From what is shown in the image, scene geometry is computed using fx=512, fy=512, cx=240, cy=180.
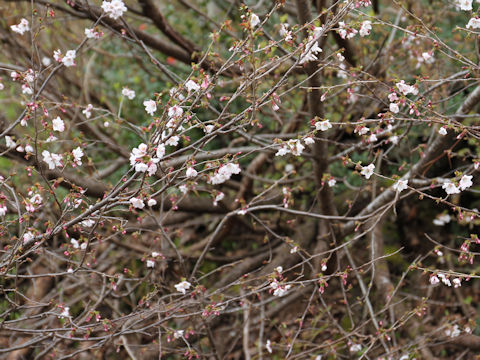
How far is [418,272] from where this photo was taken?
5062 millimetres

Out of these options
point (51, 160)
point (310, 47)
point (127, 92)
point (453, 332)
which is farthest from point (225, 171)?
point (453, 332)

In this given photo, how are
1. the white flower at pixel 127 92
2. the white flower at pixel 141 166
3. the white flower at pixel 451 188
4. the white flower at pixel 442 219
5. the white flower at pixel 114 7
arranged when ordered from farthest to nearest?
the white flower at pixel 442 219
the white flower at pixel 127 92
the white flower at pixel 451 188
the white flower at pixel 114 7
the white flower at pixel 141 166

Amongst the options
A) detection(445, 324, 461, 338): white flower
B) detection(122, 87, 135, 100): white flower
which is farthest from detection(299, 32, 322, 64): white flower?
detection(445, 324, 461, 338): white flower

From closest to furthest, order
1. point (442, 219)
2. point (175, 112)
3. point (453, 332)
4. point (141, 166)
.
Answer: point (141, 166)
point (175, 112)
point (453, 332)
point (442, 219)

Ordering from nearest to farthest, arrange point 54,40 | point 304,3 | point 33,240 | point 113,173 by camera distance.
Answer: point 33,240 → point 304,3 → point 113,173 → point 54,40

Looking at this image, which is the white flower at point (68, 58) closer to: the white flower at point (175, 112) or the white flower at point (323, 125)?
the white flower at point (175, 112)

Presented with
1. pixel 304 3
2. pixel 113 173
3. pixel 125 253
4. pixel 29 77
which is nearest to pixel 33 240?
pixel 29 77

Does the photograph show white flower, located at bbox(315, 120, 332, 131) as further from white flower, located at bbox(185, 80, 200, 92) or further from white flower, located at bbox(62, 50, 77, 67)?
white flower, located at bbox(62, 50, 77, 67)

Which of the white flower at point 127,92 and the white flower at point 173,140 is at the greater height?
the white flower at point 127,92

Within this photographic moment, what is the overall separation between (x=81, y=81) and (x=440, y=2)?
156 inches

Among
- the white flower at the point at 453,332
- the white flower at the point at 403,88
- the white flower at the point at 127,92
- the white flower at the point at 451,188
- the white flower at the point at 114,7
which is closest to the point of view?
the white flower at the point at 114,7

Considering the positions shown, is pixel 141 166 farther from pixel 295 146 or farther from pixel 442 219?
pixel 442 219

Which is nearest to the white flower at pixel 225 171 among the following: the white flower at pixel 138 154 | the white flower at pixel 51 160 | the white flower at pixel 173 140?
the white flower at pixel 173 140

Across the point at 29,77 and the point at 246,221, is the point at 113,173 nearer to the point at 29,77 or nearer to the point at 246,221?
the point at 246,221
